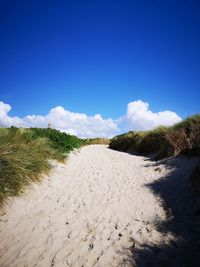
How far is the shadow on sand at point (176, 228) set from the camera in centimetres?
364

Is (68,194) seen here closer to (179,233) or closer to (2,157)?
(2,157)

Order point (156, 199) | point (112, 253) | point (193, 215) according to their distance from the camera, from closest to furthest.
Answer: point (112, 253) → point (193, 215) → point (156, 199)

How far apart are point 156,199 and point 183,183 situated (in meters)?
Result: 1.43

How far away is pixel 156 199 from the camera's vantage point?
6.30 meters

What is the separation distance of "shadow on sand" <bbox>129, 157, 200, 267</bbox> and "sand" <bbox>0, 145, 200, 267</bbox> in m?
0.05

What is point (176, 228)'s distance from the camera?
15.2ft

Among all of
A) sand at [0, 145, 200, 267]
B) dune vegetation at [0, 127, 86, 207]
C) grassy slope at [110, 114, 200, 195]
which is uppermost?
grassy slope at [110, 114, 200, 195]

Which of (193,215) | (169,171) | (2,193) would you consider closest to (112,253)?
(193,215)

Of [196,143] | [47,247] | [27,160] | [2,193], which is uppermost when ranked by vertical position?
[196,143]

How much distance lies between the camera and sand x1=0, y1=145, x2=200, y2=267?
4.04 m

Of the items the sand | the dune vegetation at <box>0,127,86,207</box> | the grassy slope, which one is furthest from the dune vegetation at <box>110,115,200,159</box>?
the dune vegetation at <box>0,127,86,207</box>

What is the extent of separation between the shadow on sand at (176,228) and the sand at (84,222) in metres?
0.05

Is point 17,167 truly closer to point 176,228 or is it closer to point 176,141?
point 176,228

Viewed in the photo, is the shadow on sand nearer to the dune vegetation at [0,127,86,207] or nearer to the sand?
the sand
